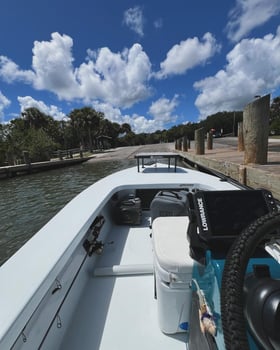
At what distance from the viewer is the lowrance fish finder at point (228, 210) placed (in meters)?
0.97

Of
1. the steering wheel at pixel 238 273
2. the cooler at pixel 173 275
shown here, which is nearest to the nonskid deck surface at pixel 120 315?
the cooler at pixel 173 275

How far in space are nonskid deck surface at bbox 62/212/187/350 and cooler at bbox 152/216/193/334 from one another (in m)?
0.12

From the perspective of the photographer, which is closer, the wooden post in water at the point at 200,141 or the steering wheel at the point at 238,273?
the steering wheel at the point at 238,273

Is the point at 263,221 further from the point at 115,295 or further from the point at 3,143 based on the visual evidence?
the point at 3,143

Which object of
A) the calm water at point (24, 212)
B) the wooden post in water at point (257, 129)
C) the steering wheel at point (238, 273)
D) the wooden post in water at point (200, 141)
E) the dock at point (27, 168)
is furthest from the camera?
the dock at point (27, 168)

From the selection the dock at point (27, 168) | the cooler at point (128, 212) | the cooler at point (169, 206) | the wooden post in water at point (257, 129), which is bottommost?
the dock at point (27, 168)

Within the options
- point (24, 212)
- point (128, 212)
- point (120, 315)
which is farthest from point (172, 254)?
point (24, 212)

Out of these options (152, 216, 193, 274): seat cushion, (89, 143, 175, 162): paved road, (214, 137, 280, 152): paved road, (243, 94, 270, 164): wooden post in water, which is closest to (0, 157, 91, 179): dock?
(89, 143, 175, 162): paved road

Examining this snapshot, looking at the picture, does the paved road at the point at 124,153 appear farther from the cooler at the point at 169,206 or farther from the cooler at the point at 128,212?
the cooler at the point at 169,206

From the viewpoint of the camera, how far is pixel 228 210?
104cm

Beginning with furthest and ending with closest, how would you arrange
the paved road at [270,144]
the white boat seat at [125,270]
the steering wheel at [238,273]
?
the paved road at [270,144] < the white boat seat at [125,270] < the steering wheel at [238,273]

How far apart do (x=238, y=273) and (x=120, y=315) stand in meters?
1.34

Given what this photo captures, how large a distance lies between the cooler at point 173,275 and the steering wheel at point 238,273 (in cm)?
54

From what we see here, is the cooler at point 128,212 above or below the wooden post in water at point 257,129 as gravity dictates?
below
